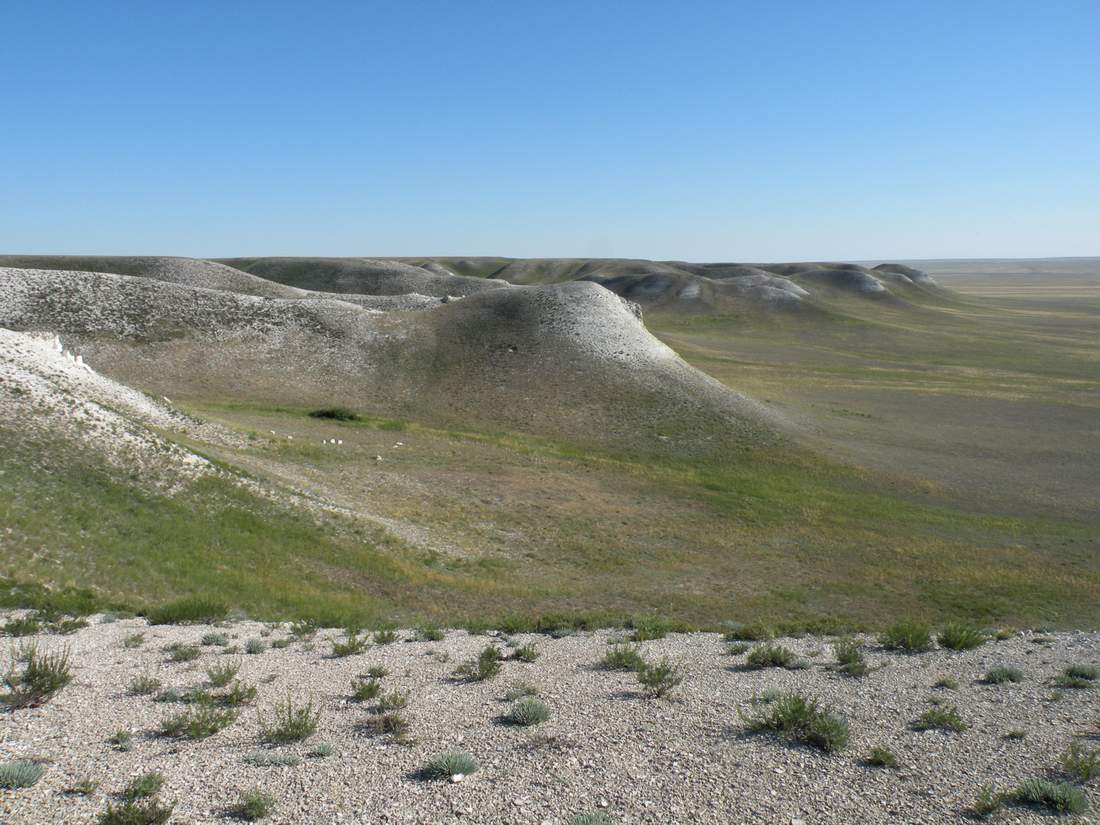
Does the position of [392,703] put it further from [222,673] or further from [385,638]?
[385,638]

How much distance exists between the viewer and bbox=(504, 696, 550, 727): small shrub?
9.34 m

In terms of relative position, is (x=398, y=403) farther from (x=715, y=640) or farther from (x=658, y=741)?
(x=658, y=741)

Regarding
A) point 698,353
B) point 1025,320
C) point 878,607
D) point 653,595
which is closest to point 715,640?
point 653,595

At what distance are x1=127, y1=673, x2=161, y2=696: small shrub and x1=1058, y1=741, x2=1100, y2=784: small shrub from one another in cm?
1198

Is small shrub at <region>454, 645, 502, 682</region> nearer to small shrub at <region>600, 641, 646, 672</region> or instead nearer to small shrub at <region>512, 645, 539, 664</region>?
small shrub at <region>512, 645, 539, 664</region>


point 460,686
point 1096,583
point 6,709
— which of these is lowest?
point 1096,583

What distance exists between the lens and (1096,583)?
24047mm

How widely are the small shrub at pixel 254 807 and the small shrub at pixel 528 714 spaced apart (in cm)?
333

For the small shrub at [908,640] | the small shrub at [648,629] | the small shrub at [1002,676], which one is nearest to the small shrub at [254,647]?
the small shrub at [648,629]

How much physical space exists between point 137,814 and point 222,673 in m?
4.19

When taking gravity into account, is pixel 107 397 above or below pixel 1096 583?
above

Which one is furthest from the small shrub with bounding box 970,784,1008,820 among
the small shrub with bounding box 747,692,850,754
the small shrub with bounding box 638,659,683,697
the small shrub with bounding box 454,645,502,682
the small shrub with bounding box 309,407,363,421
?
the small shrub with bounding box 309,407,363,421

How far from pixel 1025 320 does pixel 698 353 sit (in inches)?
3817

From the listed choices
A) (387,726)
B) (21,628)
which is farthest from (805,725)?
(21,628)
